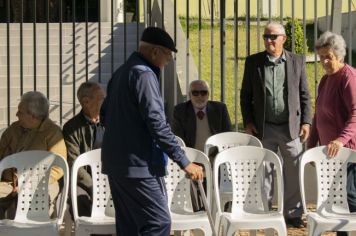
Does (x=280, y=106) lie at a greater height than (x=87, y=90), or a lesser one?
lesser

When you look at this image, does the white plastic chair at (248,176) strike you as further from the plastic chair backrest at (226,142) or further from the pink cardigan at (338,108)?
the plastic chair backrest at (226,142)

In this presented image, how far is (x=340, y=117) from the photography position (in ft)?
21.0

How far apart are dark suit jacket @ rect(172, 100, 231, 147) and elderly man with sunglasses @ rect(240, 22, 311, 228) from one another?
11.3 inches

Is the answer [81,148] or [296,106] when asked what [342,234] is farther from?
[81,148]

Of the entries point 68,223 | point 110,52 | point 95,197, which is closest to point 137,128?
point 95,197

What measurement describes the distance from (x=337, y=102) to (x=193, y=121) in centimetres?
144

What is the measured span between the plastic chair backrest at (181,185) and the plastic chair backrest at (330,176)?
70 centimetres

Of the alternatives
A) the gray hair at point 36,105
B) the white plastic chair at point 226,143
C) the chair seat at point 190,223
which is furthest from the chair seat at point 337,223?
the gray hair at point 36,105

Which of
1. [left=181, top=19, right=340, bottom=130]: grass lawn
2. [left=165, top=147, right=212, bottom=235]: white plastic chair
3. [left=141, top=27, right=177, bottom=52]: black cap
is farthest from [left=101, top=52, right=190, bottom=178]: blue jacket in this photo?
[left=181, top=19, right=340, bottom=130]: grass lawn

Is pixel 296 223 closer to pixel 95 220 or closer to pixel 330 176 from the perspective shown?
pixel 330 176

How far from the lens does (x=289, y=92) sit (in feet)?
24.0

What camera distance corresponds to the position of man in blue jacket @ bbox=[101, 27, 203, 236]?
16.5ft

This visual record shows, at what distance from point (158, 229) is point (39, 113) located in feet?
5.53

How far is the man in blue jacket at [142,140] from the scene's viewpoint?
5.02 meters
